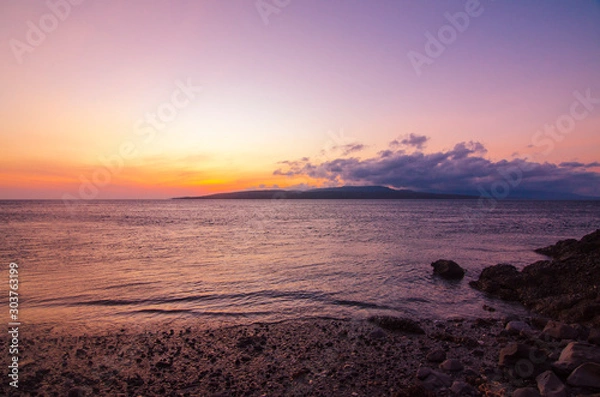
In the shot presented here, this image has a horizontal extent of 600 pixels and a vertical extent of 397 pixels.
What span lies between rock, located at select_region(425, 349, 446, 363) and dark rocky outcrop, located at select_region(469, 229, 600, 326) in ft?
21.6

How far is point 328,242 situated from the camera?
3753cm

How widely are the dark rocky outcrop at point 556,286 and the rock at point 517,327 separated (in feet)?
6.84

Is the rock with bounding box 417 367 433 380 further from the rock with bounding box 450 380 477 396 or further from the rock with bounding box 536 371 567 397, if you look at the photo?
the rock with bounding box 536 371 567 397

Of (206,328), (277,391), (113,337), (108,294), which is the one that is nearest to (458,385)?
(277,391)

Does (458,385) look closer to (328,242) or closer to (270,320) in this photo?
(270,320)

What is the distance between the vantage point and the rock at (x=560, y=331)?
1031cm

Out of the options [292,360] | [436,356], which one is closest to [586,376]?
[436,356]

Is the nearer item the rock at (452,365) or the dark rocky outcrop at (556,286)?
the rock at (452,365)

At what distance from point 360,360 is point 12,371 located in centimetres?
939

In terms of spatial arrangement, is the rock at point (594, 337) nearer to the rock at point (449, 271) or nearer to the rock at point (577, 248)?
the rock at point (449, 271)

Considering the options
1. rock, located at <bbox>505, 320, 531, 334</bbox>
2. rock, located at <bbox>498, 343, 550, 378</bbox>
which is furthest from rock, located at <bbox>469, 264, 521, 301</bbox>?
rock, located at <bbox>498, 343, 550, 378</bbox>

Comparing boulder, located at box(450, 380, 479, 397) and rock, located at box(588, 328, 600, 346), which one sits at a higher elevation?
rock, located at box(588, 328, 600, 346)

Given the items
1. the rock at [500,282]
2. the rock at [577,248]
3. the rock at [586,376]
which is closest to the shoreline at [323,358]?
the rock at [586,376]

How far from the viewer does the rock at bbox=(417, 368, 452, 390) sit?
7742 mm
